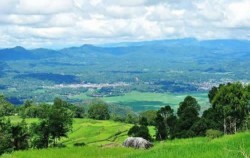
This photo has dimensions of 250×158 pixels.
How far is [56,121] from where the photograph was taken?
5809 centimetres

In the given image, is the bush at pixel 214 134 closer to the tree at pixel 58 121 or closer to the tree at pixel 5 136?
the tree at pixel 5 136

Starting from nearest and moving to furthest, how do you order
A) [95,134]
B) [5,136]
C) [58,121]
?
[5,136], [58,121], [95,134]

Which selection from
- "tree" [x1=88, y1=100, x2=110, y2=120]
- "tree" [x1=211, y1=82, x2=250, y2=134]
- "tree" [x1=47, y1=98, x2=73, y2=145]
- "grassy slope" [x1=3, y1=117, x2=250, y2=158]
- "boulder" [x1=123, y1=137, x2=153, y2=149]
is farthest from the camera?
"tree" [x1=88, y1=100, x2=110, y2=120]

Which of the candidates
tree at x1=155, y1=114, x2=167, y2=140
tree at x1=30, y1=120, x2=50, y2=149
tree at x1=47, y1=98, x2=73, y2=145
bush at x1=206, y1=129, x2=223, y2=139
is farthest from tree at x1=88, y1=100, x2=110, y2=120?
bush at x1=206, y1=129, x2=223, y2=139

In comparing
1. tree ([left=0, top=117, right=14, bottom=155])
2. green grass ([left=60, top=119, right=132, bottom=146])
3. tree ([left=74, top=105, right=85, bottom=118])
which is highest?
tree ([left=0, top=117, right=14, bottom=155])

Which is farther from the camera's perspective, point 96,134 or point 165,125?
point 96,134

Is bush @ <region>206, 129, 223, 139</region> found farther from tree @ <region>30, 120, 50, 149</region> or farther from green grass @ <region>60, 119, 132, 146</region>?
green grass @ <region>60, 119, 132, 146</region>

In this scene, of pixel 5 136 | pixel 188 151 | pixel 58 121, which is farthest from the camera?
pixel 58 121

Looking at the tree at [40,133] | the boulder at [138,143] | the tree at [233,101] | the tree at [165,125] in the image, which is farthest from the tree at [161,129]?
the boulder at [138,143]

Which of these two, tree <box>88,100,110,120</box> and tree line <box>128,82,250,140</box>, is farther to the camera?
tree <box>88,100,110,120</box>

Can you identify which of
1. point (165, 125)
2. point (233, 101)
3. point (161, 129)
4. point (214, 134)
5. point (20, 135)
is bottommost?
point (161, 129)

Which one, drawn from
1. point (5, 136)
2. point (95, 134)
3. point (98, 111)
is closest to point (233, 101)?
point (5, 136)

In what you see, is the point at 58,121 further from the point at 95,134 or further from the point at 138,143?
the point at 95,134

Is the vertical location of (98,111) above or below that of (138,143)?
below
